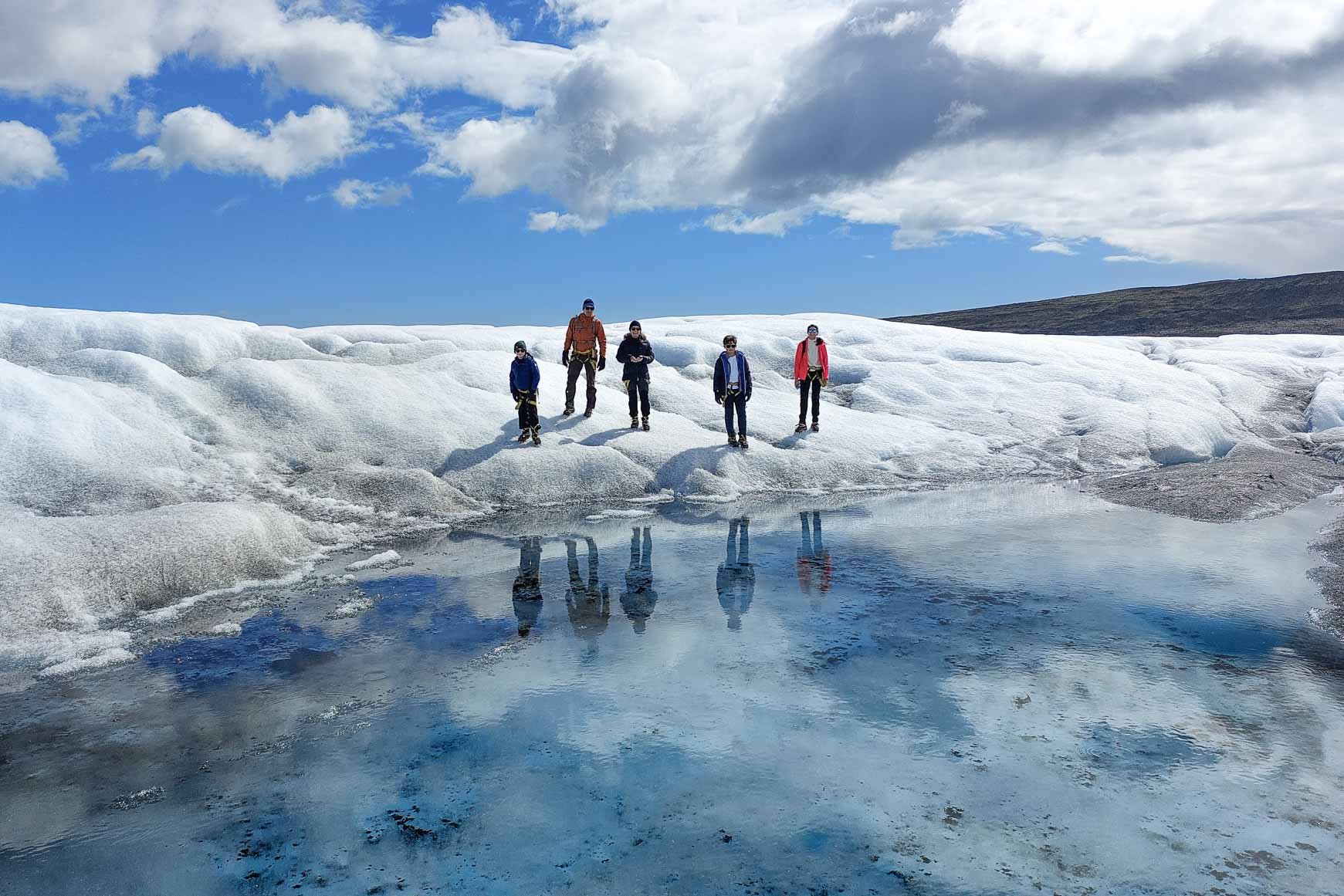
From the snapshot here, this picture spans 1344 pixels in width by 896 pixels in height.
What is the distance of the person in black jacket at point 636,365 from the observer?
16.7 m

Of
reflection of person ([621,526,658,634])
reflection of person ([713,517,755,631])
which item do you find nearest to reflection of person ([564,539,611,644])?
reflection of person ([621,526,658,634])

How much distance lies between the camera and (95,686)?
24.2ft

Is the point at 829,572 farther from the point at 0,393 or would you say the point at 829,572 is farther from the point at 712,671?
the point at 0,393

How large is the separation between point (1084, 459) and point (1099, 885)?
17371 millimetres

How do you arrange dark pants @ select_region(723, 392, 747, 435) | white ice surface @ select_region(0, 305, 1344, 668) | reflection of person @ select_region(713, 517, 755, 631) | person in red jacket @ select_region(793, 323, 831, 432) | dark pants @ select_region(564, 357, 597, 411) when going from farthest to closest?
1. person in red jacket @ select_region(793, 323, 831, 432)
2. dark pants @ select_region(564, 357, 597, 411)
3. dark pants @ select_region(723, 392, 747, 435)
4. white ice surface @ select_region(0, 305, 1344, 668)
5. reflection of person @ select_region(713, 517, 755, 631)

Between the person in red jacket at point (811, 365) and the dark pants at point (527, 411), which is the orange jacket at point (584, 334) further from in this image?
the person in red jacket at point (811, 365)

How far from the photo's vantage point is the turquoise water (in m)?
4.67

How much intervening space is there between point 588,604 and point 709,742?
12.2 ft

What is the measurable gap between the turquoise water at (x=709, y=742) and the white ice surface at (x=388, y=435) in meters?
2.16

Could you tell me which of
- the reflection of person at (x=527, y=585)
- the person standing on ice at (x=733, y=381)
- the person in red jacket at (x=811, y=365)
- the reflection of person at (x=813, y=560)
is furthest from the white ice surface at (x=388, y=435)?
the reflection of person at (x=813, y=560)

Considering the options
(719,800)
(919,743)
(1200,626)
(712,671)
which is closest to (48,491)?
(712,671)

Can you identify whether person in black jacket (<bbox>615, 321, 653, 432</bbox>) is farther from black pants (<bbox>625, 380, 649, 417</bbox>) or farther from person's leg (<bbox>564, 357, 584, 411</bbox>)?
person's leg (<bbox>564, 357, 584, 411</bbox>)

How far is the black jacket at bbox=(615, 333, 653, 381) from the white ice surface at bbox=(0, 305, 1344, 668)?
132 centimetres

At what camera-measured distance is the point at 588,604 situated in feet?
30.9
